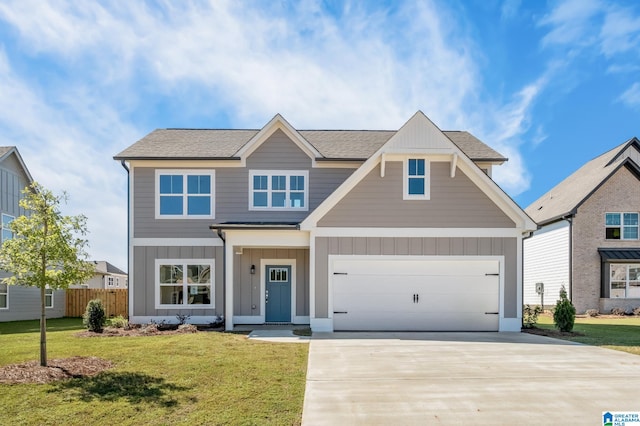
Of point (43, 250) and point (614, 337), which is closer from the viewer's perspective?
point (43, 250)

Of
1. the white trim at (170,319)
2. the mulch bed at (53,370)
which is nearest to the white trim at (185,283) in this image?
the white trim at (170,319)

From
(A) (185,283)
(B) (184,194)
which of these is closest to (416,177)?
(B) (184,194)

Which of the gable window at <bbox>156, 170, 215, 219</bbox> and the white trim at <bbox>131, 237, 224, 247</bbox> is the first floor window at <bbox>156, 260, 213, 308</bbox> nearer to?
the white trim at <bbox>131, 237, 224, 247</bbox>

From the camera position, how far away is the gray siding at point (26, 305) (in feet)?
61.3

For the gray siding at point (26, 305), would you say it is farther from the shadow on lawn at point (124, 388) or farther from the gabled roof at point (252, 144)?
the shadow on lawn at point (124, 388)

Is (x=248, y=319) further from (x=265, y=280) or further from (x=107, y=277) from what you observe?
(x=107, y=277)

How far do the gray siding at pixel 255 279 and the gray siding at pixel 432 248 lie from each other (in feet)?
7.32

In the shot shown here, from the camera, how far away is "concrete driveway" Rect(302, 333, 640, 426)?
5.54 m

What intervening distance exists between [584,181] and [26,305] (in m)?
29.7

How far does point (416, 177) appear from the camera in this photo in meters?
13.4

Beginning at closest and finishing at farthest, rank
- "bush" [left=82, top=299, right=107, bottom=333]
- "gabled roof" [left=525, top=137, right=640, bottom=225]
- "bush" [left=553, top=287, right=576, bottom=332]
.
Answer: "bush" [left=82, top=299, right=107, bottom=333] → "bush" [left=553, top=287, right=576, bottom=332] → "gabled roof" [left=525, top=137, right=640, bottom=225]

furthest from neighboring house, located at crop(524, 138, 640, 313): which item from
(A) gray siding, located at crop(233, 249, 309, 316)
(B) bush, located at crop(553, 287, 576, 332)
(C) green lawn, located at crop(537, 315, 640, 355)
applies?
(A) gray siding, located at crop(233, 249, 309, 316)

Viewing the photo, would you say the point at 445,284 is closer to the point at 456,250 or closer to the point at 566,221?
the point at 456,250

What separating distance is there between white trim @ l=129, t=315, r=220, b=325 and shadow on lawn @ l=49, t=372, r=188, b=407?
744 centimetres
